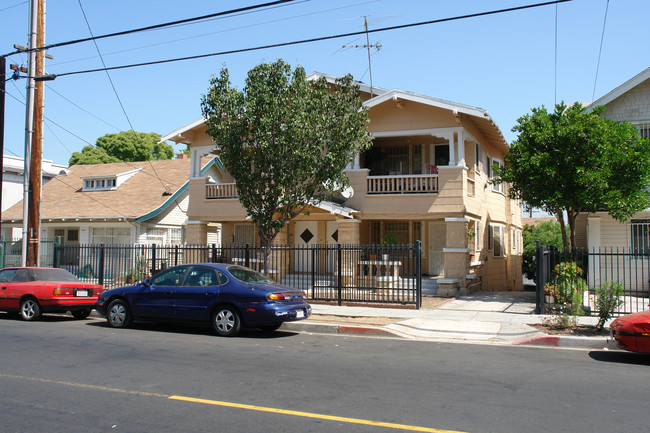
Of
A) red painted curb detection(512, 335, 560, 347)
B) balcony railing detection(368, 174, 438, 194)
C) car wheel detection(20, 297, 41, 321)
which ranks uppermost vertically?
balcony railing detection(368, 174, 438, 194)

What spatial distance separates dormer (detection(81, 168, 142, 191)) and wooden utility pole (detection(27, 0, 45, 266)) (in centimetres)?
1069

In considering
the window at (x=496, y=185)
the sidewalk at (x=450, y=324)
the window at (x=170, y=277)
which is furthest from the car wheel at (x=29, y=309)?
the window at (x=496, y=185)

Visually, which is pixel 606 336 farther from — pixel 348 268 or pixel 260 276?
pixel 348 268

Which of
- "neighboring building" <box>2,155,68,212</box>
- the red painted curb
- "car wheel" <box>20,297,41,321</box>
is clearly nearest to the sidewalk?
the red painted curb

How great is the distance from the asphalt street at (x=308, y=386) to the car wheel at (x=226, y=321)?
35cm

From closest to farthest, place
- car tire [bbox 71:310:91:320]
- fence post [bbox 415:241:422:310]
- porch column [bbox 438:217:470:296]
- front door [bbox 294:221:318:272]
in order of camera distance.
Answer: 1. car tire [bbox 71:310:91:320]
2. fence post [bbox 415:241:422:310]
3. porch column [bbox 438:217:470:296]
4. front door [bbox 294:221:318:272]

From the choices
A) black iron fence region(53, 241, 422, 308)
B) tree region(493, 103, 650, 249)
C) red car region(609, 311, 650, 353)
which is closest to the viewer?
red car region(609, 311, 650, 353)

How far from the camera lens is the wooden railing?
21.9 m

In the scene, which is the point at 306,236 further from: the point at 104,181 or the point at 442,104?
the point at 104,181

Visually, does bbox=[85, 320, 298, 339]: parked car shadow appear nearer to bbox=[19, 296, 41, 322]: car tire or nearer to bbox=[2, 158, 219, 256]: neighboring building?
bbox=[19, 296, 41, 322]: car tire

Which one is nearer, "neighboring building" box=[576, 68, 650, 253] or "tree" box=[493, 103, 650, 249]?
"tree" box=[493, 103, 650, 249]

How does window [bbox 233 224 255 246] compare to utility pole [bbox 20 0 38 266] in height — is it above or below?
below

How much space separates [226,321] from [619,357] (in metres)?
7.12

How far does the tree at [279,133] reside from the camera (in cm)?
1377
